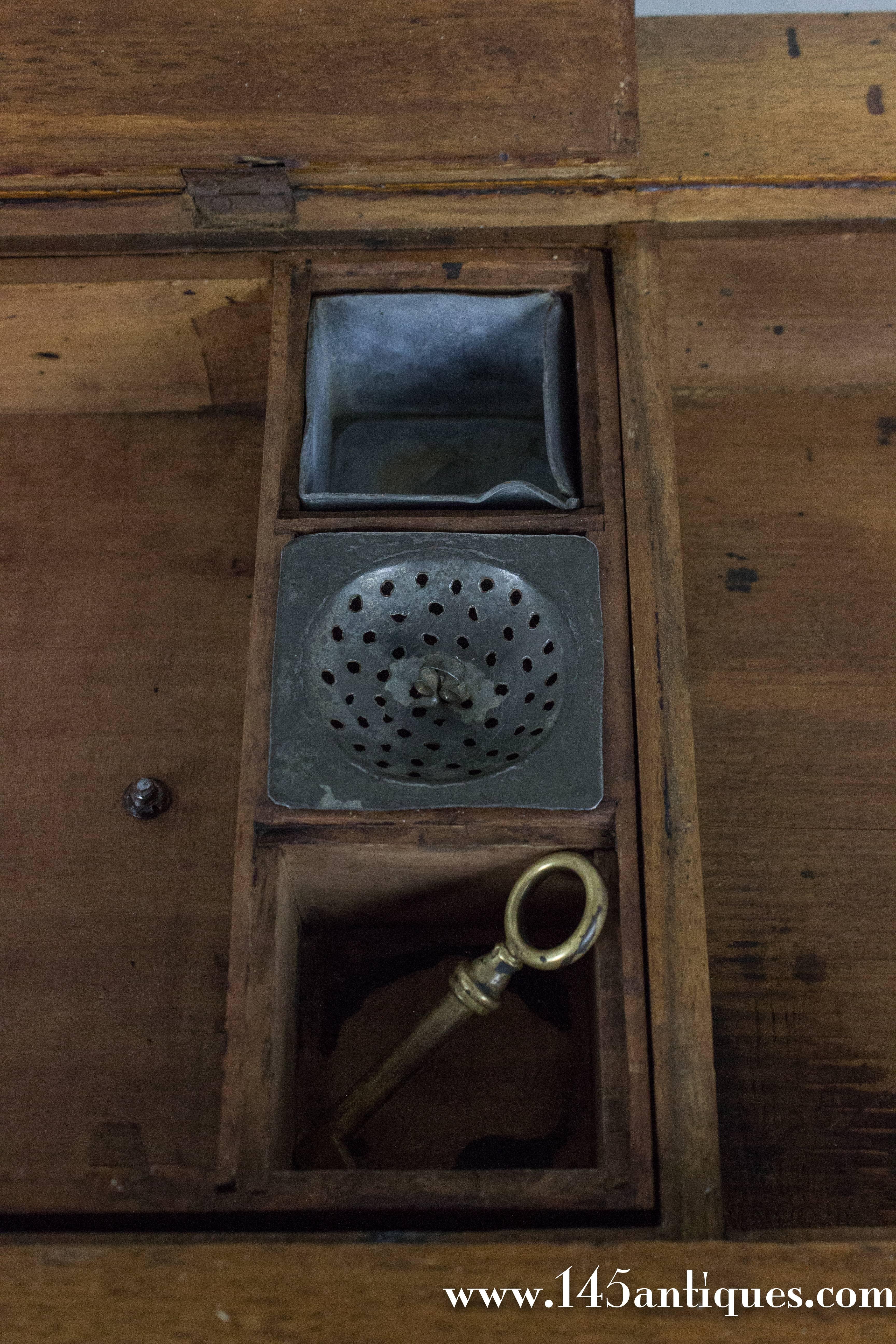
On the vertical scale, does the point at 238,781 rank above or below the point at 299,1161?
above

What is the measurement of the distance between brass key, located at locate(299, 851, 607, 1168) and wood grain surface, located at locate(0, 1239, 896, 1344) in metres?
0.16

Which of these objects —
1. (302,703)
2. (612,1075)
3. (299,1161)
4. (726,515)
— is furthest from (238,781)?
(726,515)

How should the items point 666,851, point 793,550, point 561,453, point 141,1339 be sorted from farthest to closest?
point 793,550 → point 561,453 → point 666,851 → point 141,1339

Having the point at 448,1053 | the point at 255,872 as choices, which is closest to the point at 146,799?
the point at 255,872

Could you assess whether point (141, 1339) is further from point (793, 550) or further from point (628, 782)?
point (793, 550)

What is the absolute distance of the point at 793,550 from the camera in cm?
115

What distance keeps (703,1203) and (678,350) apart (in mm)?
857

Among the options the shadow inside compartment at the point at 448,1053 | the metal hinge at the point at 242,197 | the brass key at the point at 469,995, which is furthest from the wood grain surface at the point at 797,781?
the metal hinge at the point at 242,197

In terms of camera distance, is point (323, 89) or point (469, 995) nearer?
point (469, 995)

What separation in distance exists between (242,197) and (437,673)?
0.50 m

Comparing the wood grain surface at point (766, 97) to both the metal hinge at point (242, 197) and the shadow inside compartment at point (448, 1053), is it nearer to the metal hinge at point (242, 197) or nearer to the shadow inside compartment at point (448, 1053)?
the metal hinge at point (242, 197)

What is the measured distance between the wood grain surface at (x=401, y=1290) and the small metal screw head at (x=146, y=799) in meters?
0.39

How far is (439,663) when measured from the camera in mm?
985

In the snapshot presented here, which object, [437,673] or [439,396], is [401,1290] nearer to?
[437,673]
